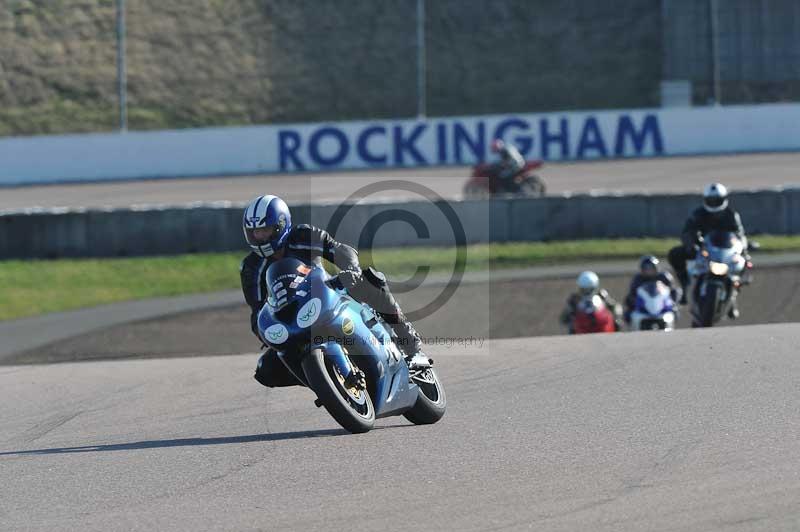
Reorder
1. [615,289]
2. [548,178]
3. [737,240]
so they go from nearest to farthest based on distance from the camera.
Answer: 1. [737,240]
2. [615,289]
3. [548,178]

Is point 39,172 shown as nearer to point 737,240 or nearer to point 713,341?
point 737,240

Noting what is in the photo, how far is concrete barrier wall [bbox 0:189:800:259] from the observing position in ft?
69.3

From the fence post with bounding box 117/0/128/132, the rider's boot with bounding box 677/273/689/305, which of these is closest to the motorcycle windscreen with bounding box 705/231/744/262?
the rider's boot with bounding box 677/273/689/305

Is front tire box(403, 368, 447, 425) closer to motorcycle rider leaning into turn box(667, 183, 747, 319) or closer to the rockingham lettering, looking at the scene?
motorcycle rider leaning into turn box(667, 183, 747, 319)

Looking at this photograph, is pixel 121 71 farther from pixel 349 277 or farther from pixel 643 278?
pixel 349 277

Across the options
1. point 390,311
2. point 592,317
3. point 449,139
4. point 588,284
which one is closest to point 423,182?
point 449,139

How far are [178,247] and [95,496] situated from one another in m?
16.0

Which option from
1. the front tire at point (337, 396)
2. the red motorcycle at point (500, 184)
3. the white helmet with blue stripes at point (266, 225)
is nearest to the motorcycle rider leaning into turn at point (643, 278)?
the front tire at point (337, 396)

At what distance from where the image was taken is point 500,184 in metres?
25.7

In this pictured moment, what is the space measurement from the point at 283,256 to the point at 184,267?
14292 mm

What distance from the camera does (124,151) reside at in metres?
33.4

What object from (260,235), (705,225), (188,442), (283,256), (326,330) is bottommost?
(188,442)

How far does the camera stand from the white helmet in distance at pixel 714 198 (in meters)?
13.5

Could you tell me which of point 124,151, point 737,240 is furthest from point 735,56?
point 737,240
